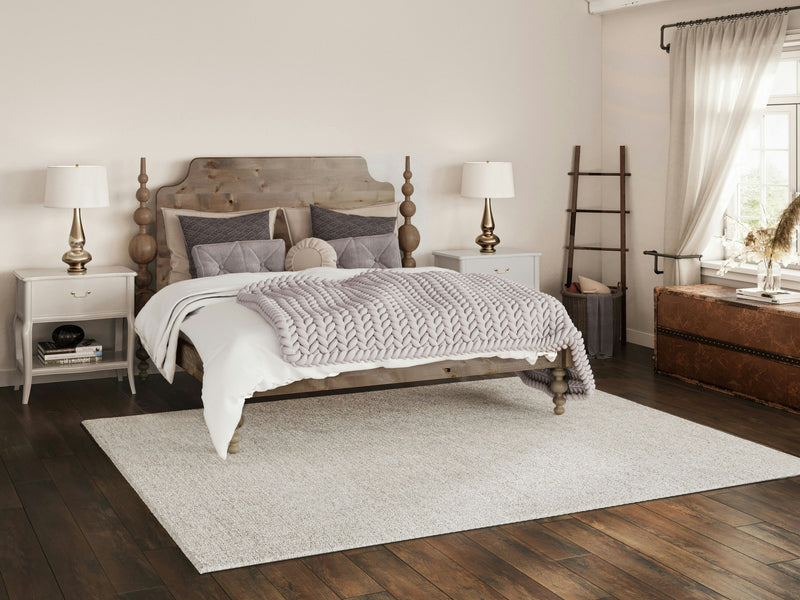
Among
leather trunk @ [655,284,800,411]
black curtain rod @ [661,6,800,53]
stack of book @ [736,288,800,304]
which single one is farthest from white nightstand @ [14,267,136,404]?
black curtain rod @ [661,6,800,53]

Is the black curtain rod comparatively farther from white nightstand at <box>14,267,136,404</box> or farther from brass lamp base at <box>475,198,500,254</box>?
white nightstand at <box>14,267,136,404</box>

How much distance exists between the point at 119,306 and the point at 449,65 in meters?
2.83

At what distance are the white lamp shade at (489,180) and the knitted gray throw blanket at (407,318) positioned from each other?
161cm

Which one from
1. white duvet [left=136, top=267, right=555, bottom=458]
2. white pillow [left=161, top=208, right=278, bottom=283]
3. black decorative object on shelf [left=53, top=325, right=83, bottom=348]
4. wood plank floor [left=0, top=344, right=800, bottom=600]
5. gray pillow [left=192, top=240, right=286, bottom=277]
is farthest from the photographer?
white pillow [left=161, top=208, right=278, bottom=283]

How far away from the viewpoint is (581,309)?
6.29 metres

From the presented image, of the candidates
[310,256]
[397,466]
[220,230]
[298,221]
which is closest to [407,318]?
[397,466]

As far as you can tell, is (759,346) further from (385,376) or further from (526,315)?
(385,376)

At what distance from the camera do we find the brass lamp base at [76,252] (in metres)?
5.26

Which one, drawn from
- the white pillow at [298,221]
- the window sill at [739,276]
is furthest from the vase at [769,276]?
the white pillow at [298,221]

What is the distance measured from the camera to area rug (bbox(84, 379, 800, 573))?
327 cm

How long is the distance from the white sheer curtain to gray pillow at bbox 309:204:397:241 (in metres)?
1.90

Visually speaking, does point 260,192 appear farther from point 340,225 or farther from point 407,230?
point 407,230

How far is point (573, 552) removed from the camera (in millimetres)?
3023

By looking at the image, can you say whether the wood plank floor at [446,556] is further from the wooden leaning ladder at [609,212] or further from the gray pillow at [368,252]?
the wooden leaning ladder at [609,212]
